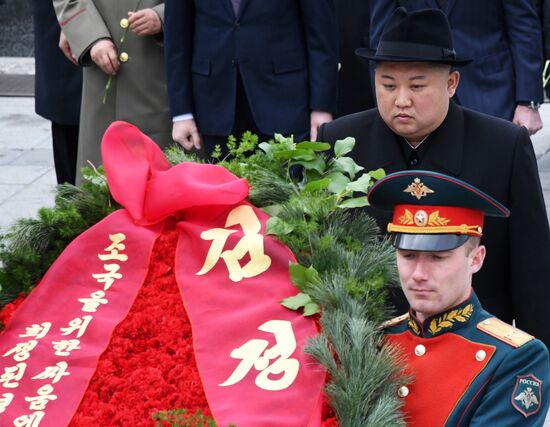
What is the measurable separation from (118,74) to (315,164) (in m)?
2.25

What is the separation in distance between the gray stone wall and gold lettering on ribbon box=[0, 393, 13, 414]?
32.0 ft

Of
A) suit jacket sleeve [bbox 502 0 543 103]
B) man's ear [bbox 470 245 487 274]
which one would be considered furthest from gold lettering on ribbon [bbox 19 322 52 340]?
suit jacket sleeve [bbox 502 0 543 103]

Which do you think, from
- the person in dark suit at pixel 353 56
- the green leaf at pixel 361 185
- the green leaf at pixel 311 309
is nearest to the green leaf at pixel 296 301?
the green leaf at pixel 311 309

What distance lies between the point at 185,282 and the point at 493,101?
6.91 feet

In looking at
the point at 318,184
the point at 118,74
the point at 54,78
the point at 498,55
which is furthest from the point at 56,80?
the point at 318,184

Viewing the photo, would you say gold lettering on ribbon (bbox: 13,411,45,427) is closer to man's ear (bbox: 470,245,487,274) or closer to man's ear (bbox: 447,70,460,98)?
man's ear (bbox: 470,245,487,274)

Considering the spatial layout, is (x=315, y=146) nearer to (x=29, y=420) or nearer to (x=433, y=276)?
(x=433, y=276)

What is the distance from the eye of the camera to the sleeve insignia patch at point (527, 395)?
8.53ft

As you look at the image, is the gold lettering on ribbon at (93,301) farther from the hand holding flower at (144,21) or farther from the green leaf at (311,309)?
the hand holding flower at (144,21)

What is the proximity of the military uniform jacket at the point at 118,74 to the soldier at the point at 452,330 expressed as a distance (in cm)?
263

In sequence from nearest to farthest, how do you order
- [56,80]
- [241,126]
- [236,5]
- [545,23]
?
[236,5]
[241,126]
[545,23]
[56,80]

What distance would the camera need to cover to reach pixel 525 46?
15.4 feet

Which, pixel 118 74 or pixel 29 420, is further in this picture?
pixel 118 74

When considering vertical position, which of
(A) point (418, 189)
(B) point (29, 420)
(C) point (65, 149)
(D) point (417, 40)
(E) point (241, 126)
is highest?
(D) point (417, 40)
